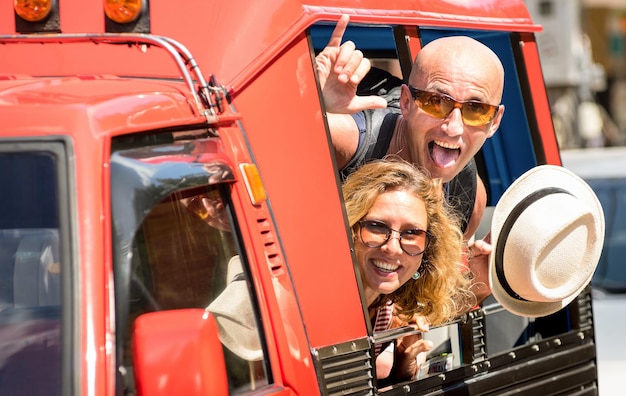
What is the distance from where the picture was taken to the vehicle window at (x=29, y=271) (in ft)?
8.17

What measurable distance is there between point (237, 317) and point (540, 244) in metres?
1.26

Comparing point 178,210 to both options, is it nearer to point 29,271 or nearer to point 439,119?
point 29,271

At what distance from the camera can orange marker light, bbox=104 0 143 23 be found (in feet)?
10.2

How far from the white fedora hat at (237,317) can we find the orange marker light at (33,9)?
0.86 m

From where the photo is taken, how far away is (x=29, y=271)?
8.50ft

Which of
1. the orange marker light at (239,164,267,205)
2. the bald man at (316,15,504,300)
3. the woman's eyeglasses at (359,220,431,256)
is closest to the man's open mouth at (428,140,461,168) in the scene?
the bald man at (316,15,504,300)

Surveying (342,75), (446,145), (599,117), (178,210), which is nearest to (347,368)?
(178,210)

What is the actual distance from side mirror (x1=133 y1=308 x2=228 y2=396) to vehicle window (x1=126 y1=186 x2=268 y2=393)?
0.21m

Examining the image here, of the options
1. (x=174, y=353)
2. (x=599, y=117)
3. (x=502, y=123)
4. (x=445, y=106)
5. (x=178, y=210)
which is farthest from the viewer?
(x=599, y=117)

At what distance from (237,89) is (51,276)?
790 mm

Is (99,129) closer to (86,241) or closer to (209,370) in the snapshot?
(86,241)

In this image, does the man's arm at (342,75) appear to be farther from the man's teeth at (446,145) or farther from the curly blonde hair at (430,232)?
the man's teeth at (446,145)

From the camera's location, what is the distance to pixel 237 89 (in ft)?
10.2

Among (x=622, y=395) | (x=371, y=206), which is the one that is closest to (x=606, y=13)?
(x=622, y=395)
